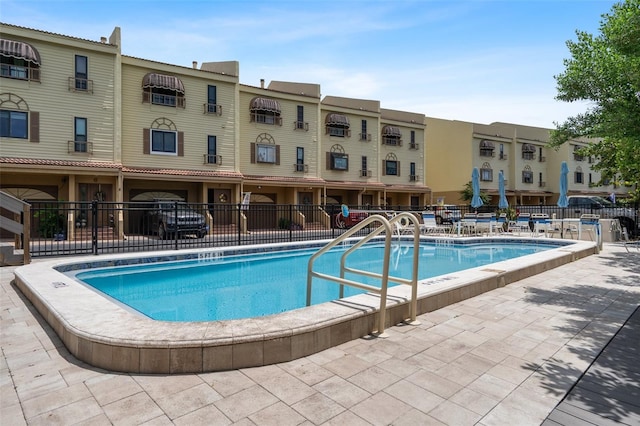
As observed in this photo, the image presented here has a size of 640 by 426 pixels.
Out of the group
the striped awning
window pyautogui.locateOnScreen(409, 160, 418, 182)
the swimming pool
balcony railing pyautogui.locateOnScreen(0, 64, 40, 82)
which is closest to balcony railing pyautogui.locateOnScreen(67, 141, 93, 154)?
balcony railing pyautogui.locateOnScreen(0, 64, 40, 82)

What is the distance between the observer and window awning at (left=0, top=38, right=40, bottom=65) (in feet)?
51.5

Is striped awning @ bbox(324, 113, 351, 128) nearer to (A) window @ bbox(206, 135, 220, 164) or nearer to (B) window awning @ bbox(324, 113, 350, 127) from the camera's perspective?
(B) window awning @ bbox(324, 113, 350, 127)

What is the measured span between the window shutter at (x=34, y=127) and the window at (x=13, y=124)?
205 mm

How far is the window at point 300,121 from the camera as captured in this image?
25.2 meters

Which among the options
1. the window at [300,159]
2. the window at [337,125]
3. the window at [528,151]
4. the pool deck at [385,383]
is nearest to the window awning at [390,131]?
the window at [337,125]

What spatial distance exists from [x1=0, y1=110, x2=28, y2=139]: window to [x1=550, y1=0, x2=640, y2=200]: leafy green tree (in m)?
20.5

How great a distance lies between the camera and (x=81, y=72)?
58.5 ft

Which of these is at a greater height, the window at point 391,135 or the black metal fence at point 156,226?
the window at point 391,135

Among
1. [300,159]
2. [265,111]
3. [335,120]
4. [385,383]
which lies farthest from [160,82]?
[385,383]

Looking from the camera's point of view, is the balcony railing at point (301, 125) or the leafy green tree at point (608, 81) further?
the balcony railing at point (301, 125)

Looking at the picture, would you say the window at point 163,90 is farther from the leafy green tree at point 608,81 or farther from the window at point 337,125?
the leafy green tree at point 608,81

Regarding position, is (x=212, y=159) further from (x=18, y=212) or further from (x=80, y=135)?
(x=18, y=212)

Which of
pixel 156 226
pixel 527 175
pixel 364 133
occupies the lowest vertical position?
pixel 156 226

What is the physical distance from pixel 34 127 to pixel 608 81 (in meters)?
20.9
